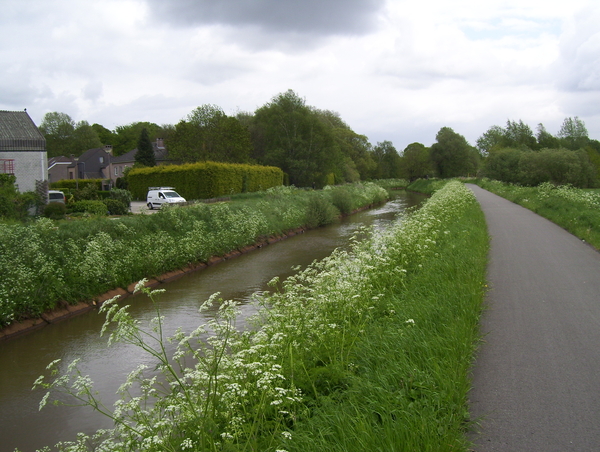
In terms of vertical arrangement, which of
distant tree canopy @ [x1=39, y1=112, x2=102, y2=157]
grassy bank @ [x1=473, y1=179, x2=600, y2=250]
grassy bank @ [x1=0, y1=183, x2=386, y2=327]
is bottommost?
grassy bank @ [x1=0, y1=183, x2=386, y2=327]

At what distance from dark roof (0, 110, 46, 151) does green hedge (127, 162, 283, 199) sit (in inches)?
471

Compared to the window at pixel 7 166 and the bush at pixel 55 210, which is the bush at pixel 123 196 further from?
the bush at pixel 55 210

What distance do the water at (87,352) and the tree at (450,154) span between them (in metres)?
76.2

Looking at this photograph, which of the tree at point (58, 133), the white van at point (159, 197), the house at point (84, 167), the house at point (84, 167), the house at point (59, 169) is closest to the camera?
the white van at point (159, 197)

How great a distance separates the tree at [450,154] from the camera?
3514 inches

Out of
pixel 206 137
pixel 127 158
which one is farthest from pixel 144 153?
pixel 206 137

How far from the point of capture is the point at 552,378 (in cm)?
479

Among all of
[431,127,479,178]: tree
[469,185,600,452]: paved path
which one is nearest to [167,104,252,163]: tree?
[469,185,600,452]: paved path

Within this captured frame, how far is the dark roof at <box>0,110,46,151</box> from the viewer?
97.5ft

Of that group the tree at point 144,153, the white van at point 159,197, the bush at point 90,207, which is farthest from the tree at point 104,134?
the bush at point 90,207

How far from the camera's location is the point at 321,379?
5055mm

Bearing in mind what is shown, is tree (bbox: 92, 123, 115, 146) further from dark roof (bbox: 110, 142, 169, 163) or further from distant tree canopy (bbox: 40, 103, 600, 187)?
dark roof (bbox: 110, 142, 169, 163)

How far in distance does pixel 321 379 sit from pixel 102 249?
11.6 metres

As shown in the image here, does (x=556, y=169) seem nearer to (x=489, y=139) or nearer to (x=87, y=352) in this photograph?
(x=87, y=352)
